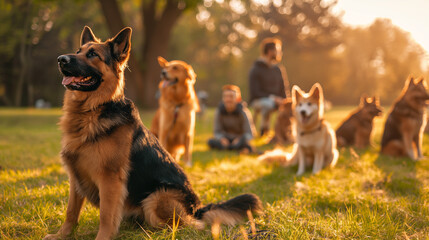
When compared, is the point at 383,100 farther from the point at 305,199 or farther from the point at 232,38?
the point at 305,199

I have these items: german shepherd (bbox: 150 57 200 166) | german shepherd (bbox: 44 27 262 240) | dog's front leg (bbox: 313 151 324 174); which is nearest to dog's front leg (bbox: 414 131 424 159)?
dog's front leg (bbox: 313 151 324 174)

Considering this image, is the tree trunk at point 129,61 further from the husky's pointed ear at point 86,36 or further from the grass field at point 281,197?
the husky's pointed ear at point 86,36

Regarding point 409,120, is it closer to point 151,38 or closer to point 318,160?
point 318,160

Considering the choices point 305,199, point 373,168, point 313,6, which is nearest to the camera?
point 305,199

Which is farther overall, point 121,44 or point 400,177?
point 400,177

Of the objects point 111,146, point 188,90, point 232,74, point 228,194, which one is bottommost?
point 228,194

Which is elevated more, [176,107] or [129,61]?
[129,61]

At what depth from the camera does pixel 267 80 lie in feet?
30.5

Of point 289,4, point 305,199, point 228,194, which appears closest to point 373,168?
point 305,199

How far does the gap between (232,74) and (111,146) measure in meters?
38.6

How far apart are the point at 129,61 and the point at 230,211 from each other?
1302 centimetres

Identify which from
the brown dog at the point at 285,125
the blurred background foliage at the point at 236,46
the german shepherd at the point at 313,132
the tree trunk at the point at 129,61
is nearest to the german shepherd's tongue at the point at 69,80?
the german shepherd at the point at 313,132

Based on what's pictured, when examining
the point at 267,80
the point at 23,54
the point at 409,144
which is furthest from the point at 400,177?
the point at 23,54

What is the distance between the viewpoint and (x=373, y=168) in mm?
5309
